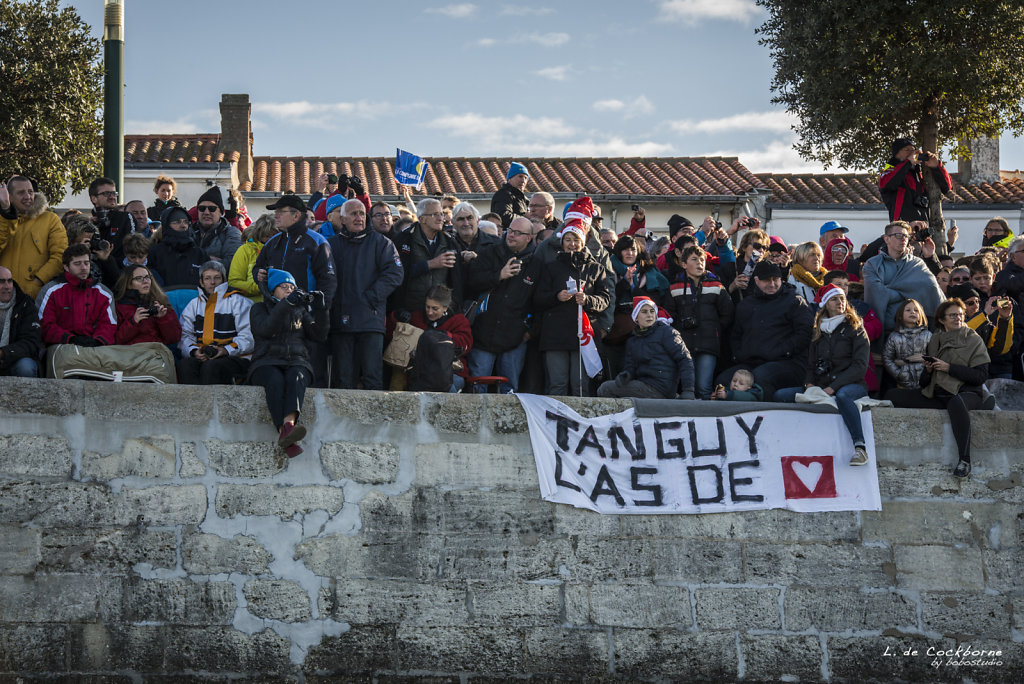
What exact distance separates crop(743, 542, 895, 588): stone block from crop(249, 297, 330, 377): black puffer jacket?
3237mm

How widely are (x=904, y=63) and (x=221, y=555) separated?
1435cm

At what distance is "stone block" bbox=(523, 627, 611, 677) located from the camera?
6.82m

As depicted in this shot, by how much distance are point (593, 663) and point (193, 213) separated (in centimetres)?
588

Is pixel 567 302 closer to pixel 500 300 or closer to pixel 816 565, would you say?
pixel 500 300

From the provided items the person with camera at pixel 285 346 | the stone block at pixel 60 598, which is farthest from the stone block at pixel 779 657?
the stone block at pixel 60 598

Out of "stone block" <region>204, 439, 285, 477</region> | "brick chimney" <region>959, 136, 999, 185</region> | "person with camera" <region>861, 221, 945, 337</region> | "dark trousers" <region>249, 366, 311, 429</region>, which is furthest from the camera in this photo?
"brick chimney" <region>959, 136, 999, 185</region>

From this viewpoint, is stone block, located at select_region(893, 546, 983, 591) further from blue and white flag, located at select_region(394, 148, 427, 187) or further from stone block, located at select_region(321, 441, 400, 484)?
blue and white flag, located at select_region(394, 148, 427, 187)

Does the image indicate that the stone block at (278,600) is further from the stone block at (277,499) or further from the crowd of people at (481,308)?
the crowd of people at (481,308)

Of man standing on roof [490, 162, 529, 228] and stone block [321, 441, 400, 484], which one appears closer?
stone block [321, 441, 400, 484]

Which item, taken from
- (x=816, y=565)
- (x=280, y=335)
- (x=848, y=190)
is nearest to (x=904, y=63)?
(x=848, y=190)

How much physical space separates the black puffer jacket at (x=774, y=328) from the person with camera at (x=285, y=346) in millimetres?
3339

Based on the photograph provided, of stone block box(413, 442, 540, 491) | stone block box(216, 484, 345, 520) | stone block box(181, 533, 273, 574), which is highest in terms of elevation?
stone block box(413, 442, 540, 491)

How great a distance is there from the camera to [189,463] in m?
6.75

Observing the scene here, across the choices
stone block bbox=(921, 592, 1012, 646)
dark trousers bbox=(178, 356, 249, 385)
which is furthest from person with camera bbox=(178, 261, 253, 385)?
stone block bbox=(921, 592, 1012, 646)
